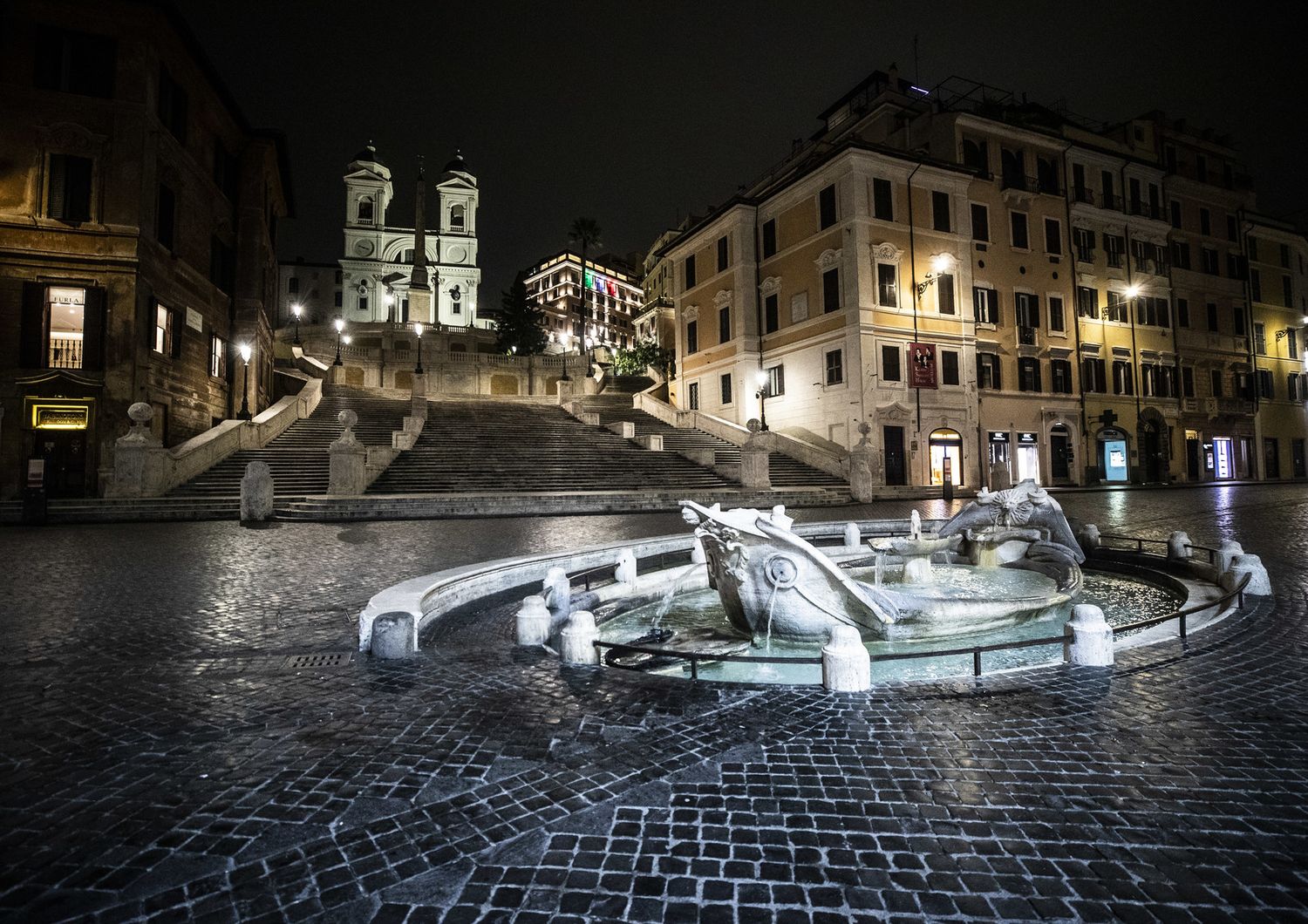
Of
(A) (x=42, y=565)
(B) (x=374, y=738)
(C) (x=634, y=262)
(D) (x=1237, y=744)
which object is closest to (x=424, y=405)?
(A) (x=42, y=565)

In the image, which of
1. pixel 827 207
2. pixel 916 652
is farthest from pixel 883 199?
pixel 916 652

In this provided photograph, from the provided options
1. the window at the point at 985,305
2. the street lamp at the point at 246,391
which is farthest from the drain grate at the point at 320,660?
the window at the point at 985,305

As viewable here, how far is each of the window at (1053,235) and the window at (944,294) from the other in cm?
724

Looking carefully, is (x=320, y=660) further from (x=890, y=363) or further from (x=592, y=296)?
(x=592, y=296)

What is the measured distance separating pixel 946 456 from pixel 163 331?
3334cm

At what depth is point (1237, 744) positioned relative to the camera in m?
3.26

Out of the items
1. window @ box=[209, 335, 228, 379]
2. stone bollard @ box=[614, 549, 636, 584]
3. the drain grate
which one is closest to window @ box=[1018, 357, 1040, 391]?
stone bollard @ box=[614, 549, 636, 584]

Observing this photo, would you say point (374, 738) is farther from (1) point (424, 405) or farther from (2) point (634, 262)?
(2) point (634, 262)

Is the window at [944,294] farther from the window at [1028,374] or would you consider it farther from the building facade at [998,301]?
the window at [1028,374]

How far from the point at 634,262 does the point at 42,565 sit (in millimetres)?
126605

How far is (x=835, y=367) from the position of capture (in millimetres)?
29484

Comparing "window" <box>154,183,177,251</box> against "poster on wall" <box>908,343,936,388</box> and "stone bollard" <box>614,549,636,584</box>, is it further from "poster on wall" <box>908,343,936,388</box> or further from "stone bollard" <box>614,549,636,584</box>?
"poster on wall" <box>908,343,936,388</box>

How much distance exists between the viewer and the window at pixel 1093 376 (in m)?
33.5

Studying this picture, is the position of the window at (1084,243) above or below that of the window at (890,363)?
above
